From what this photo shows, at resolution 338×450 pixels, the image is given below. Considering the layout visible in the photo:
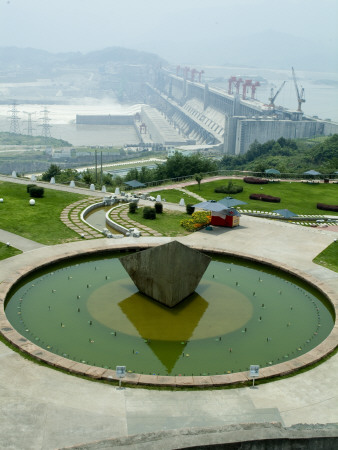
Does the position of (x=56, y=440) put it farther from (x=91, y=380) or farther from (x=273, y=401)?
(x=273, y=401)

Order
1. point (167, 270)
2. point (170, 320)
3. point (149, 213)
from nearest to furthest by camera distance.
A: 1. point (170, 320)
2. point (167, 270)
3. point (149, 213)

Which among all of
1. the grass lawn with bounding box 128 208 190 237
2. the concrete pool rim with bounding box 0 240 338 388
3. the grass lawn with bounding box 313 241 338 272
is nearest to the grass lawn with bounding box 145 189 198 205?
the grass lawn with bounding box 128 208 190 237

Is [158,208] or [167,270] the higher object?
[167,270]

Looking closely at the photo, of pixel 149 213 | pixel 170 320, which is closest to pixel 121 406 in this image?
pixel 170 320

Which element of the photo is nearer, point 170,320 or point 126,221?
point 170,320

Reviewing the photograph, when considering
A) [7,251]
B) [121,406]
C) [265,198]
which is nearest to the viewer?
[121,406]

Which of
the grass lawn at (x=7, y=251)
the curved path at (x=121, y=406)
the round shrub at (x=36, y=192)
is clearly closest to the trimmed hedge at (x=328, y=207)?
the round shrub at (x=36, y=192)

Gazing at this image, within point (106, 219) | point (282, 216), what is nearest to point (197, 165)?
point (282, 216)

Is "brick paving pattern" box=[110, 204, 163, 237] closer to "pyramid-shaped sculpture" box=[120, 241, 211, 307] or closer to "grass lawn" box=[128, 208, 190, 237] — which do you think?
"grass lawn" box=[128, 208, 190, 237]

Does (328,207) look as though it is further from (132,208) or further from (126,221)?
(126,221)

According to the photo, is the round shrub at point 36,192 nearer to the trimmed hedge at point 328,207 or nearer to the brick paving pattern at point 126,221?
the brick paving pattern at point 126,221
